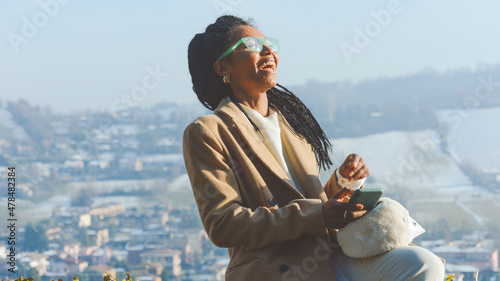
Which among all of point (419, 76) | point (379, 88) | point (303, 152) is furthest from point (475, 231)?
point (303, 152)

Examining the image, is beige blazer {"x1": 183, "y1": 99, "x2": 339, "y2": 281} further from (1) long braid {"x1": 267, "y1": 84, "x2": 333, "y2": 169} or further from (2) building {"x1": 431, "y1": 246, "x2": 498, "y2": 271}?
(2) building {"x1": 431, "y1": 246, "x2": 498, "y2": 271}

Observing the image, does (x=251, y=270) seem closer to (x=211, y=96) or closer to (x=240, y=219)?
(x=240, y=219)

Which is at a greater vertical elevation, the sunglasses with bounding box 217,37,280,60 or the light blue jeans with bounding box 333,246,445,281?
the sunglasses with bounding box 217,37,280,60

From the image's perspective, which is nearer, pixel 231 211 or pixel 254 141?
pixel 231 211

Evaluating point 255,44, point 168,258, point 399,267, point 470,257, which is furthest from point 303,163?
point 168,258

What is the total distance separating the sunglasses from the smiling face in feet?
0.04

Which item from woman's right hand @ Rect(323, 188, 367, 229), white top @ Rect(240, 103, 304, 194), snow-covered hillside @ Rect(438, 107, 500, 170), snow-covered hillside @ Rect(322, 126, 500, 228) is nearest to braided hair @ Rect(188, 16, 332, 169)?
white top @ Rect(240, 103, 304, 194)

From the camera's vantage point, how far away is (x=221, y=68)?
3.14 metres

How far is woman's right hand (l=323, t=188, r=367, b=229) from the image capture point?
268 centimetres

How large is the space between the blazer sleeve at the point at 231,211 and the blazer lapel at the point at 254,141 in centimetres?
14

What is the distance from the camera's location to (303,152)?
3.11 metres

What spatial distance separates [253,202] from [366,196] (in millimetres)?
473

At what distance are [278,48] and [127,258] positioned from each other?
1065 inches

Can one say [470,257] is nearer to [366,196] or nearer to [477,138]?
[477,138]
